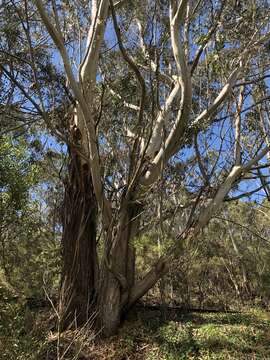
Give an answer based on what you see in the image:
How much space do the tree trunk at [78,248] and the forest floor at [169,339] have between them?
1.29ft

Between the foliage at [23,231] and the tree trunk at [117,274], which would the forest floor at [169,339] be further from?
the foliage at [23,231]

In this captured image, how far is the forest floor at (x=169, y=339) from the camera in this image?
19.0ft

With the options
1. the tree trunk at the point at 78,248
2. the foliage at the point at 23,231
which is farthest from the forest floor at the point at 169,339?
the foliage at the point at 23,231

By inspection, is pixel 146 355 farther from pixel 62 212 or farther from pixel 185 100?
pixel 185 100

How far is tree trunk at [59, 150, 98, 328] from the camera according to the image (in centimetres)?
665

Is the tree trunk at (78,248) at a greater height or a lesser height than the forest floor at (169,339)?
greater

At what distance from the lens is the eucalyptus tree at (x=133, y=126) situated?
646 cm

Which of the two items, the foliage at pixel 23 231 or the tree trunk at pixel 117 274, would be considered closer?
the tree trunk at pixel 117 274

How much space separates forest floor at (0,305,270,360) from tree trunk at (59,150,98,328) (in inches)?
15.5

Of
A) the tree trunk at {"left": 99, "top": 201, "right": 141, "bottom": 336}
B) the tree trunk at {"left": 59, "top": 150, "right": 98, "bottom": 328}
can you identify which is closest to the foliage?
the tree trunk at {"left": 59, "top": 150, "right": 98, "bottom": 328}

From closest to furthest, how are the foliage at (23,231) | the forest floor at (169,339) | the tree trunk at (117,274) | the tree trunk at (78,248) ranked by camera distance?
1. the forest floor at (169,339)
2. the tree trunk at (117,274)
3. the tree trunk at (78,248)
4. the foliage at (23,231)

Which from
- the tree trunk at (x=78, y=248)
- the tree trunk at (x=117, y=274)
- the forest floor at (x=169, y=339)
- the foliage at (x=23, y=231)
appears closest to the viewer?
the forest floor at (x=169, y=339)

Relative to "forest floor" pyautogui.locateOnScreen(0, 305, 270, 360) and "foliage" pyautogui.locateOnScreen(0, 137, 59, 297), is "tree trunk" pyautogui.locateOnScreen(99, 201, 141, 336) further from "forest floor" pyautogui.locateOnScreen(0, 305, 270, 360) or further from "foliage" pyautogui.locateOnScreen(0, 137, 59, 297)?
"foliage" pyautogui.locateOnScreen(0, 137, 59, 297)

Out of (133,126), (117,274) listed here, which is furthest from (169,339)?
(133,126)
